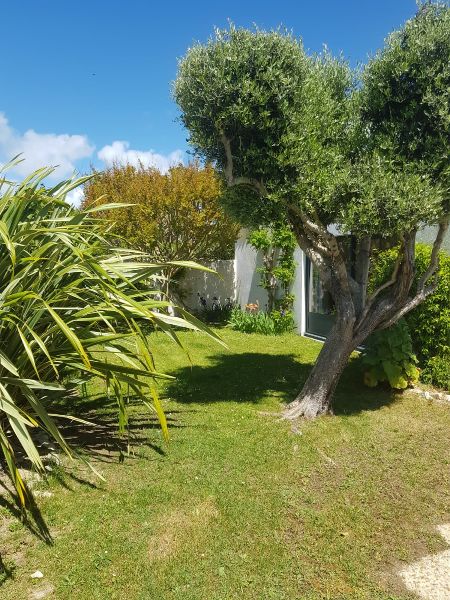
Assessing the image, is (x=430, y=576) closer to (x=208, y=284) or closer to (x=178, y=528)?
(x=178, y=528)

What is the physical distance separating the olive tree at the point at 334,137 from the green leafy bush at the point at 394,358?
99cm

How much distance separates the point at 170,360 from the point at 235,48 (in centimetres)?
592

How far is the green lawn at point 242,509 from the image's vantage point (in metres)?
3.28

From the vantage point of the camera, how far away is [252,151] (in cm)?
570

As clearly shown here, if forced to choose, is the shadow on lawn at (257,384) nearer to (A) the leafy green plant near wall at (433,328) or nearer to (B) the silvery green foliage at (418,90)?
(A) the leafy green plant near wall at (433,328)

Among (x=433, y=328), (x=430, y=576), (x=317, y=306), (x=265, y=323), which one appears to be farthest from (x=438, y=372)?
(x=265, y=323)

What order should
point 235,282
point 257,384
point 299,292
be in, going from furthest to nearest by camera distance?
point 235,282 → point 299,292 → point 257,384

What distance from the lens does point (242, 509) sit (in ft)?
13.5

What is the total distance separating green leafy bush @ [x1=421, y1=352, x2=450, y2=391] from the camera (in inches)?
289

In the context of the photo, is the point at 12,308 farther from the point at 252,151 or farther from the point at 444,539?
the point at 444,539

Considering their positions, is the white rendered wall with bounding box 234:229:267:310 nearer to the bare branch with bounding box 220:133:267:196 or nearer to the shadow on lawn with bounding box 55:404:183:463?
the bare branch with bounding box 220:133:267:196

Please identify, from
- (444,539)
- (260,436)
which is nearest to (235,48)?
(260,436)

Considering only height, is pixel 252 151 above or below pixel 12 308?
above

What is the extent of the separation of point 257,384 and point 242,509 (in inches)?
150
